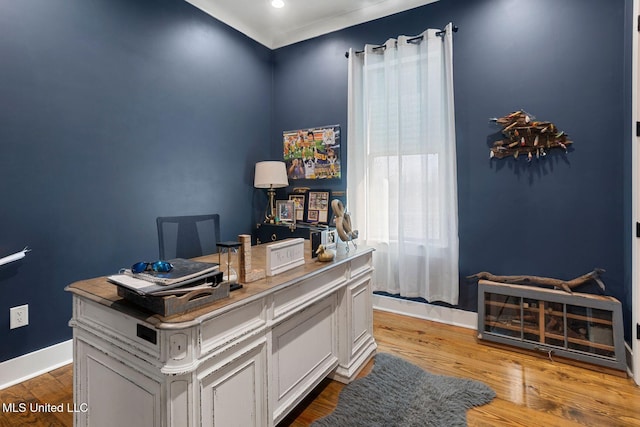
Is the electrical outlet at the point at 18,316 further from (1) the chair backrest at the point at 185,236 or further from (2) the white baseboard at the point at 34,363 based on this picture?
(1) the chair backrest at the point at 185,236

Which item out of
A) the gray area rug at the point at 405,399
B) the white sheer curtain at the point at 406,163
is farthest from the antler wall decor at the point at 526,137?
the gray area rug at the point at 405,399

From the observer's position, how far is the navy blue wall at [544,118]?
7.38 feet

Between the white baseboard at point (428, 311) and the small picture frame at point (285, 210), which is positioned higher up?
the small picture frame at point (285, 210)

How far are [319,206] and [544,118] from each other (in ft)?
6.90

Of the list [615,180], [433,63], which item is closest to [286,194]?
[433,63]

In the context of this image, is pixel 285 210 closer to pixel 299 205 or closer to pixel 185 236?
pixel 299 205

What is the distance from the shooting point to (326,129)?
3.42 meters

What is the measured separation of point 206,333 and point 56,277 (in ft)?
5.75

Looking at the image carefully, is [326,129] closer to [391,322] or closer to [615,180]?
[391,322]

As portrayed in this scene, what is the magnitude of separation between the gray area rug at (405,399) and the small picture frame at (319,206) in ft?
5.45

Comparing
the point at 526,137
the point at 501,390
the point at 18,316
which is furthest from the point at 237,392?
the point at 526,137

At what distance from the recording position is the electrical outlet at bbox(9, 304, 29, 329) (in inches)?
76.8

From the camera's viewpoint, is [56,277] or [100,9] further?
[100,9]

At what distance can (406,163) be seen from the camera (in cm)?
291
